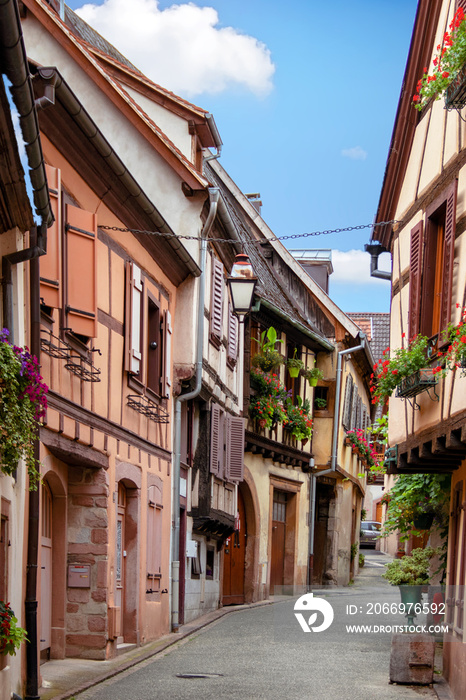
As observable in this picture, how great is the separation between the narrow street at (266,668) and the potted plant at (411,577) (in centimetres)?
73

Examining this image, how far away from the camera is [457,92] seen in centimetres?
845

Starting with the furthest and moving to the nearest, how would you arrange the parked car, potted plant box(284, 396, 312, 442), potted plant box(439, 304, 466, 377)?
the parked car → potted plant box(284, 396, 312, 442) → potted plant box(439, 304, 466, 377)

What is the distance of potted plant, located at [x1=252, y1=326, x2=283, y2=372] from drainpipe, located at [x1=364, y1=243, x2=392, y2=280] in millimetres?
7098

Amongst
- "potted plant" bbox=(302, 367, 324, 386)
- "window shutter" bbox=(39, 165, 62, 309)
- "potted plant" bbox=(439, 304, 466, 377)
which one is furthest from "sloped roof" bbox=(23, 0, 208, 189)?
"potted plant" bbox=(302, 367, 324, 386)

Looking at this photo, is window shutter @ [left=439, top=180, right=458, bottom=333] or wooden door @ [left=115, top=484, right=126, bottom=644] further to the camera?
wooden door @ [left=115, top=484, right=126, bottom=644]

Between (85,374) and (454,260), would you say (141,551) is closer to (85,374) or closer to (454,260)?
(85,374)

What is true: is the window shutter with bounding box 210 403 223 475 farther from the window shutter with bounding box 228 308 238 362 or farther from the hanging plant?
the hanging plant

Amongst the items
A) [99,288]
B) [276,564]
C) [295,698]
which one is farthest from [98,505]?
[276,564]

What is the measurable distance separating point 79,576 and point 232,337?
26.2 feet

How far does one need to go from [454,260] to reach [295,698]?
385 cm

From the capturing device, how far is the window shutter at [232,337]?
17.9 metres

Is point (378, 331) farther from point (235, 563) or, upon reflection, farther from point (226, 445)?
point (226, 445)

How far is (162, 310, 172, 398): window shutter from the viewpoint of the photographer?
13531mm

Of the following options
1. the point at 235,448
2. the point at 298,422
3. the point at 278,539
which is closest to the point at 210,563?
the point at 235,448
